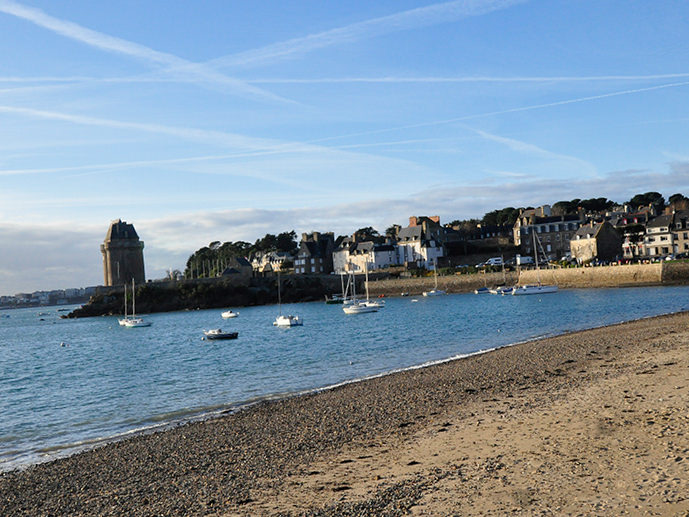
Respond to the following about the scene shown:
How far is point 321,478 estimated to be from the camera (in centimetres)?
1036

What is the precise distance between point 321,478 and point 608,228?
91.7m

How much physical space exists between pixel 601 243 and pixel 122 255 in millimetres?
84293

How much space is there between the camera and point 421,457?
10.9 meters

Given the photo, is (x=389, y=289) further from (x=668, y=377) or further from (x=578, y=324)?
(x=668, y=377)

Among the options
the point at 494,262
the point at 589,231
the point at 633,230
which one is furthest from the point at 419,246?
the point at 633,230

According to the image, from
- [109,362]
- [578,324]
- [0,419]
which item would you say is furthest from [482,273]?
[0,419]

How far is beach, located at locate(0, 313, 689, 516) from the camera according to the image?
841cm

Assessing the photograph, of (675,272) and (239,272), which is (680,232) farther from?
(239,272)

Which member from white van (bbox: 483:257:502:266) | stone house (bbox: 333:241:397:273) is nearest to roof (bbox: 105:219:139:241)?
stone house (bbox: 333:241:397:273)

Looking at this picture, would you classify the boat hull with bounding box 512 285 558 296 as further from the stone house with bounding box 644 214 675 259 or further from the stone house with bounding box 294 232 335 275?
the stone house with bounding box 294 232 335 275

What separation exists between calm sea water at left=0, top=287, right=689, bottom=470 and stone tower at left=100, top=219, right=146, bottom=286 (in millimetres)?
63225

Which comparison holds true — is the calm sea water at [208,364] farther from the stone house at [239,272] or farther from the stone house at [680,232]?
the stone house at [239,272]

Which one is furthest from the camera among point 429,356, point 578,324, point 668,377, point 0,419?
point 578,324

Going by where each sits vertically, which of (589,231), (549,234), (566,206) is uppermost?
(566,206)
